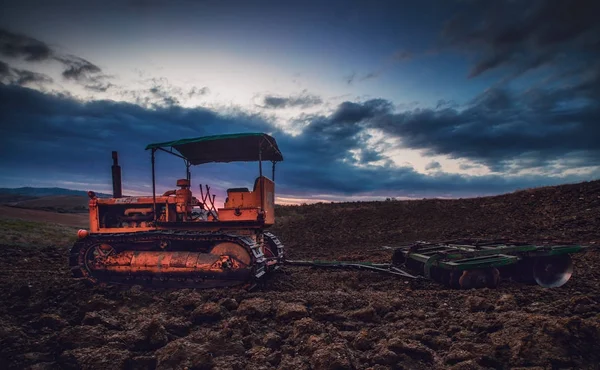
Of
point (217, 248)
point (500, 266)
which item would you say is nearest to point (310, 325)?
point (217, 248)

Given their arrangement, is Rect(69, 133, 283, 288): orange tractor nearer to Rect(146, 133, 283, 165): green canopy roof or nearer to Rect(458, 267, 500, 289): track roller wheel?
Rect(146, 133, 283, 165): green canopy roof

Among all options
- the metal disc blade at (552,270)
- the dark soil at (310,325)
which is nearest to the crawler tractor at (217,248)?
the metal disc blade at (552,270)

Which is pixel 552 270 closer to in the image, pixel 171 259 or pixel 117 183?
pixel 171 259

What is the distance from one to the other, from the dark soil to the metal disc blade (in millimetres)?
237

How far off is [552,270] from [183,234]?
8.70 m

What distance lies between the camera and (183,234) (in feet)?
27.5

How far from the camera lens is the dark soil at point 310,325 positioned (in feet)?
14.1

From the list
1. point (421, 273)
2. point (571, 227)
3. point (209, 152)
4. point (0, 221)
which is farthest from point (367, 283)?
point (0, 221)

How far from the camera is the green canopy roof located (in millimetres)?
8914

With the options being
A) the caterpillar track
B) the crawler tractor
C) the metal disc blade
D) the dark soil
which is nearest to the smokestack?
the crawler tractor

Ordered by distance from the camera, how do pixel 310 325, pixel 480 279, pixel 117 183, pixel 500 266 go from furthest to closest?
pixel 117 183
pixel 500 266
pixel 480 279
pixel 310 325

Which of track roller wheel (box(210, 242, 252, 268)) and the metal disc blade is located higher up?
track roller wheel (box(210, 242, 252, 268))

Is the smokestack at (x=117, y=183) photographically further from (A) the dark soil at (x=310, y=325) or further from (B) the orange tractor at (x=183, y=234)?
(A) the dark soil at (x=310, y=325)

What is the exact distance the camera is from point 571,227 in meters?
15.7
